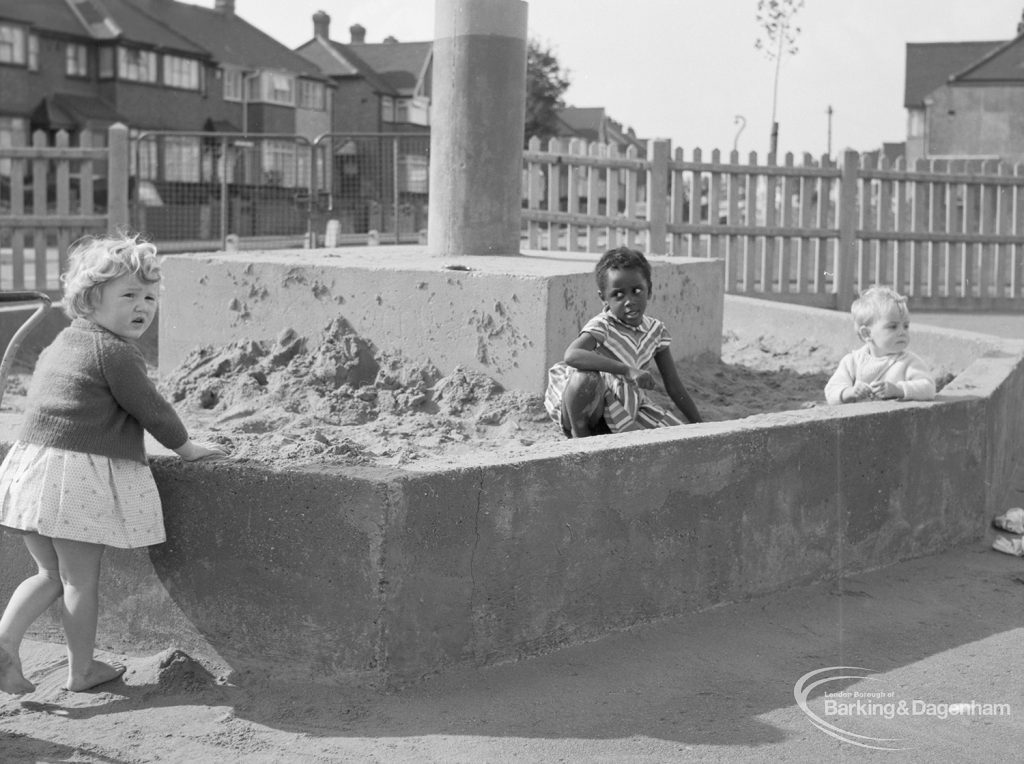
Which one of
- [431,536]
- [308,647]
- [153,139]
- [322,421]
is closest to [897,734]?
[431,536]

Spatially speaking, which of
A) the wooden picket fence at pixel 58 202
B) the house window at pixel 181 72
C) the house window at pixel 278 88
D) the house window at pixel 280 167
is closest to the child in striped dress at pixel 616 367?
the wooden picket fence at pixel 58 202

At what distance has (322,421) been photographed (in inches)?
210

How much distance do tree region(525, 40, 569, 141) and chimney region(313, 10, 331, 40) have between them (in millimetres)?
11065

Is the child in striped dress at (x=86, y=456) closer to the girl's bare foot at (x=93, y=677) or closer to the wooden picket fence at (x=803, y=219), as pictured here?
the girl's bare foot at (x=93, y=677)

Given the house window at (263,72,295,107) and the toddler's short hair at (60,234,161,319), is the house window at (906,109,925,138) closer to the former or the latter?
the house window at (263,72,295,107)

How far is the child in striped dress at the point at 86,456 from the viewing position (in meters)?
3.48

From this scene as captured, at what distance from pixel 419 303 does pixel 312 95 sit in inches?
2006

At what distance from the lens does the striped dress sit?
16.8 feet

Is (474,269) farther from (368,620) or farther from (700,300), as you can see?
(368,620)

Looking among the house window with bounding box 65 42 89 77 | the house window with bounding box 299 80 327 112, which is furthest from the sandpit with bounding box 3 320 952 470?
the house window with bounding box 299 80 327 112

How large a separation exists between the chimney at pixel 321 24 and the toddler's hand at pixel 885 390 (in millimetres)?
59805

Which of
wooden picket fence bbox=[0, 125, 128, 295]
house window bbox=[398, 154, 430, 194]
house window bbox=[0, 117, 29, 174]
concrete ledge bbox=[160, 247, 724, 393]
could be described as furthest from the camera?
house window bbox=[0, 117, 29, 174]

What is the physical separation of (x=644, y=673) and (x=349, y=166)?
1617 centimetres

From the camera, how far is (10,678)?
11.3 ft
